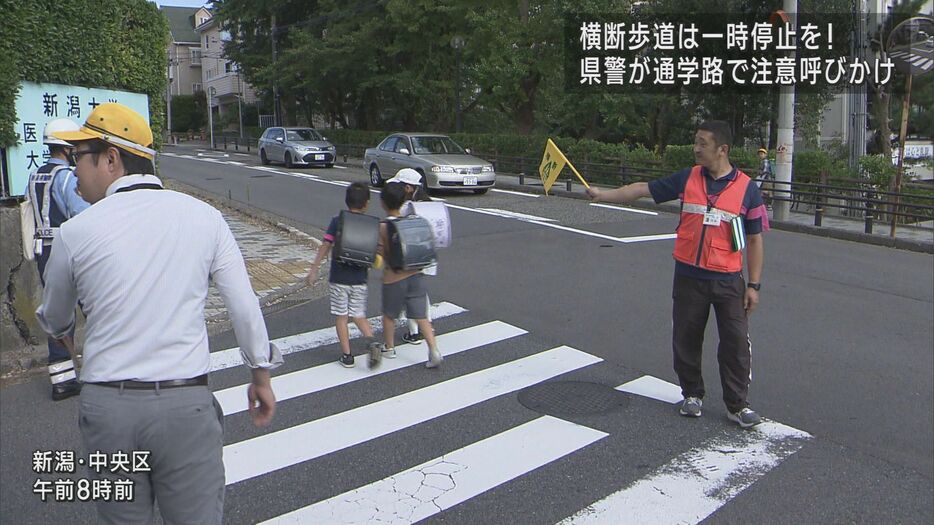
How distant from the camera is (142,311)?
2414 millimetres

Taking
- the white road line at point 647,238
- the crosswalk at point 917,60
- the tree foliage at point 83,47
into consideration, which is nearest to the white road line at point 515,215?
the white road line at point 647,238

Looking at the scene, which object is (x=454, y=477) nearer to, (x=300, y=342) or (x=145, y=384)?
(x=145, y=384)

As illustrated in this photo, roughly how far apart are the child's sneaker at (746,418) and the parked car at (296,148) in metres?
25.5

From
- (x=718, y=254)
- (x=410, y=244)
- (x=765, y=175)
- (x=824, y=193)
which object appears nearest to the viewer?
(x=718, y=254)

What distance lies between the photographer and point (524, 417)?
5.40 meters

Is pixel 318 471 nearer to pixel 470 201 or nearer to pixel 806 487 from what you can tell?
pixel 806 487

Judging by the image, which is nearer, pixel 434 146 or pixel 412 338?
pixel 412 338

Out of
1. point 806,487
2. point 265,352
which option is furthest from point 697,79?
point 265,352

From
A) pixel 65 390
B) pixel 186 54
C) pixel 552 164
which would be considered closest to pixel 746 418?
pixel 552 164

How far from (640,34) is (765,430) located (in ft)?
68.2

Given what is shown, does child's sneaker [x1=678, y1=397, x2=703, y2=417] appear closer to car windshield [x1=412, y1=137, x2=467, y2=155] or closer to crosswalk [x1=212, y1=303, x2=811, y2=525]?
crosswalk [x1=212, y1=303, x2=811, y2=525]

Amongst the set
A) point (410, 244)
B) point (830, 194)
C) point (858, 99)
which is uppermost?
point (858, 99)

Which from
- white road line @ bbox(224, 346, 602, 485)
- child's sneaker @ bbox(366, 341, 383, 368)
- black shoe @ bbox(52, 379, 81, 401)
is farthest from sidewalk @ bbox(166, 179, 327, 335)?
white road line @ bbox(224, 346, 602, 485)

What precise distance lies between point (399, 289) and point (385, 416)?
1.31 m
